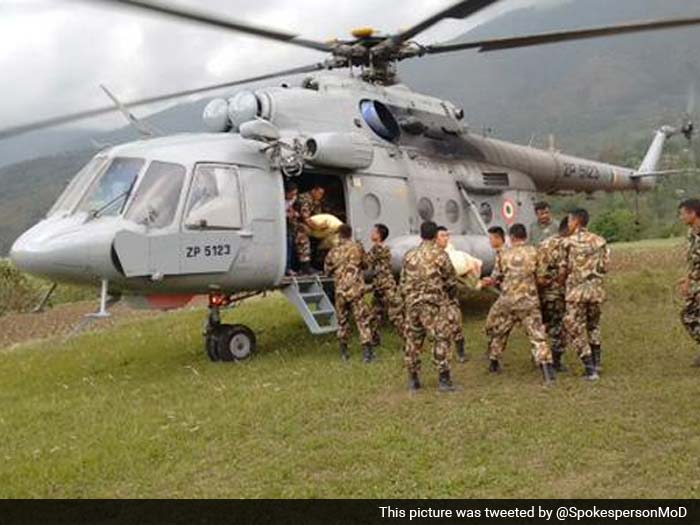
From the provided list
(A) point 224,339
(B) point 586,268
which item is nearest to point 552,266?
(B) point 586,268

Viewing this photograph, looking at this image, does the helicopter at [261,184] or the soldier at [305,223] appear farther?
the soldier at [305,223]

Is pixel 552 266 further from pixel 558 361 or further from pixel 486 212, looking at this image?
A: pixel 486 212

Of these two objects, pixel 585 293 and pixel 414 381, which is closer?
pixel 585 293

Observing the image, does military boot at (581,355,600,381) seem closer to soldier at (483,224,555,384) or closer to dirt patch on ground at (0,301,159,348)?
soldier at (483,224,555,384)

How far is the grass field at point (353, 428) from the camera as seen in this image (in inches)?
219

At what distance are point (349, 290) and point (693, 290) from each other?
12.2 feet

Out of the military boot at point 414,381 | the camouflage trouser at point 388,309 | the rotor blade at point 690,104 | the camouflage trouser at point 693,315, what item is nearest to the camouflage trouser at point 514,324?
the military boot at point 414,381

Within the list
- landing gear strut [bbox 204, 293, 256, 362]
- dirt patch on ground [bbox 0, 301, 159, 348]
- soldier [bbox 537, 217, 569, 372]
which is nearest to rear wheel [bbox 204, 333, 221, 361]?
landing gear strut [bbox 204, 293, 256, 362]

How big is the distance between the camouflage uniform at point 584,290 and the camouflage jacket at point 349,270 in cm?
257

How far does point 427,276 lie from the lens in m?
7.66

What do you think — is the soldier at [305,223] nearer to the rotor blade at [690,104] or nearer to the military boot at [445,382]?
the military boot at [445,382]
